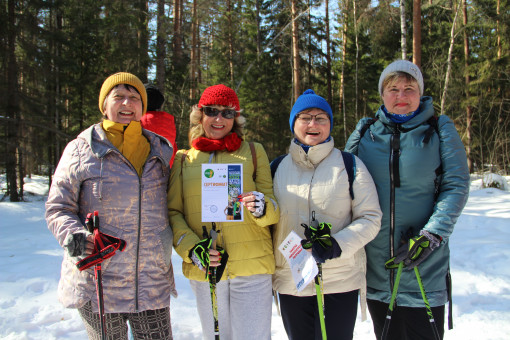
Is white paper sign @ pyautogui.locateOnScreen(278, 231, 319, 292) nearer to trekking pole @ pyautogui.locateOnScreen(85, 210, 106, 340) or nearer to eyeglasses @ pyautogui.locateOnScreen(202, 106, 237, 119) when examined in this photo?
eyeglasses @ pyautogui.locateOnScreen(202, 106, 237, 119)

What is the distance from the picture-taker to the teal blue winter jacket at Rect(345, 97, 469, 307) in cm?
224

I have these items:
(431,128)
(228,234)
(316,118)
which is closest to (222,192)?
(228,234)

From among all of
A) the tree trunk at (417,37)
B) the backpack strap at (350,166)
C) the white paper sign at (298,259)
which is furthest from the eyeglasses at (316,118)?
the tree trunk at (417,37)

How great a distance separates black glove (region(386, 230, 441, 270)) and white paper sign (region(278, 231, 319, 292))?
0.62 meters

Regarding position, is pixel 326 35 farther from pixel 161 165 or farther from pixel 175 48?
pixel 161 165

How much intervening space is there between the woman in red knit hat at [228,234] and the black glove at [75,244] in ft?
1.88

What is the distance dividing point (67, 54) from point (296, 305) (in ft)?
59.3

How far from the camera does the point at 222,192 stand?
2174 millimetres

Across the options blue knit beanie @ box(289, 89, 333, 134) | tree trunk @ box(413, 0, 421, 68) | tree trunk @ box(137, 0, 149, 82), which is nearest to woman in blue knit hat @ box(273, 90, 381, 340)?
blue knit beanie @ box(289, 89, 333, 134)

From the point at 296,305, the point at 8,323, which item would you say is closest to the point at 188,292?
the point at 8,323

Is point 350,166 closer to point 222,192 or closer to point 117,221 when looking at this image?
point 222,192

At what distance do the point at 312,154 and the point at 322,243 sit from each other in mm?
640

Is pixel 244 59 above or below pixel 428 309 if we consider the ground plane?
above

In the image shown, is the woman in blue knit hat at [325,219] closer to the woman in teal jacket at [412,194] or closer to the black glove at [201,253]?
the woman in teal jacket at [412,194]
